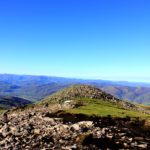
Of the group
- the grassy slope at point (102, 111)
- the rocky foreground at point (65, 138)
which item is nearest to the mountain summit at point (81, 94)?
the grassy slope at point (102, 111)

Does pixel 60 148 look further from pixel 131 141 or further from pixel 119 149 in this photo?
pixel 131 141

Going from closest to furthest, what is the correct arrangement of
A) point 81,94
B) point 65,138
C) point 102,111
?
point 65,138 → point 102,111 → point 81,94

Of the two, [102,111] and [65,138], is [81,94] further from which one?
[65,138]

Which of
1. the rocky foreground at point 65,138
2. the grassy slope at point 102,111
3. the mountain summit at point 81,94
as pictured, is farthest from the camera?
the mountain summit at point 81,94

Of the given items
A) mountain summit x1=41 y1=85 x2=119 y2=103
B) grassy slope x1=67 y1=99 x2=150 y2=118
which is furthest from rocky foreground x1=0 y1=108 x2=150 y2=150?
mountain summit x1=41 y1=85 x2=119 y2=103

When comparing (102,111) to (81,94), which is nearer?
(102,111)

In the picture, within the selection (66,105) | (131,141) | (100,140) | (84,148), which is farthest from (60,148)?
(66,105)

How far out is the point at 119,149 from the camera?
88.9 ft

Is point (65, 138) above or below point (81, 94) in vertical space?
above

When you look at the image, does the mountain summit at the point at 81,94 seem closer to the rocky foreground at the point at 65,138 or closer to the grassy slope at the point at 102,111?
the grassy slope at the point at 102,111

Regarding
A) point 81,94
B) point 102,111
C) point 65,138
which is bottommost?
point 102,111

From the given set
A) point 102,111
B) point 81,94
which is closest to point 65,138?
point 102,111

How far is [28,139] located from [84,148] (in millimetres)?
5818

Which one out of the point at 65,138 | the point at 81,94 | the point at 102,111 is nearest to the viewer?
the point at 65,138
